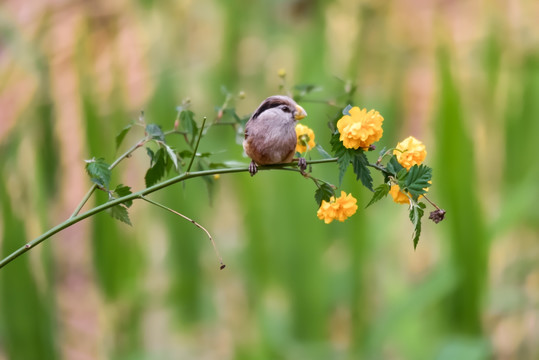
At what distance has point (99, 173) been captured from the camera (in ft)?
1.50

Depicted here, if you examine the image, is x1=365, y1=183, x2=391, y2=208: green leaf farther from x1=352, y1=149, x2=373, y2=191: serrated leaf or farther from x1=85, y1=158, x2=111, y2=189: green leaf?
x1=85, y1=158, x2=111, y2=189: green leaf

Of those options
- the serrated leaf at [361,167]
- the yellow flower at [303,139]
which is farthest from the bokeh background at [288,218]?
the serrated leaf at [361,167]

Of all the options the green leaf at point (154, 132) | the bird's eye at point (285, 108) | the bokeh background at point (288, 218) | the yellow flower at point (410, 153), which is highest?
the bird's eye at point (285, 108)

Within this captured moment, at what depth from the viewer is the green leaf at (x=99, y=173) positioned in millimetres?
455

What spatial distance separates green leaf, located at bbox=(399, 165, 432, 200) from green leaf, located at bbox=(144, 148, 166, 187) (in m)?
0.16

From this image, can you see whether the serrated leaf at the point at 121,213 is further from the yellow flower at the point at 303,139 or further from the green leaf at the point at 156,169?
the yellow flower at the point at 303,139

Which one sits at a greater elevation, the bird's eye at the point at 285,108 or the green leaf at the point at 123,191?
the bird's eye at the point at 285,108

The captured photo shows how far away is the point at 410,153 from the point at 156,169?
16 centimetres

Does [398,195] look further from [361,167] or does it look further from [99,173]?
[99,173]

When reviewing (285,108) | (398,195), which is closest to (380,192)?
(398,195)

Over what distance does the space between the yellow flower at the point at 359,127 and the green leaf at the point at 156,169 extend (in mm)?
127

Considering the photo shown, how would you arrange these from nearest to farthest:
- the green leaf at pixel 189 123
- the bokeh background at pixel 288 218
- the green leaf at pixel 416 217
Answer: the green leaf at pixel 416 217 < the green leaf at pixel 189 123 < the bokeh background at pixel 288 218

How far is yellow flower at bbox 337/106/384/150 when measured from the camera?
16.2 inches

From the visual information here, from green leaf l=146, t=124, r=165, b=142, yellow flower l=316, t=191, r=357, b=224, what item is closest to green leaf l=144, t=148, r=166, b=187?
green leaf l=146, t=124, r=165, b=142
